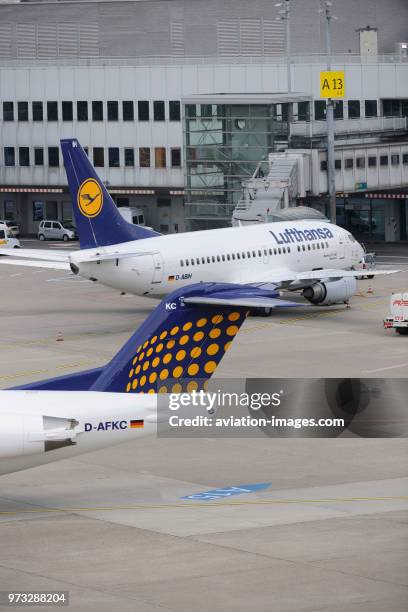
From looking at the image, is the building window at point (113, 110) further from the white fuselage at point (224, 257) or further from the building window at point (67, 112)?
the white fuselage at point (224, 257)

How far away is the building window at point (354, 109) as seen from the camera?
11425 centimetres

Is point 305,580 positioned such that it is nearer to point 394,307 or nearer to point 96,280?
point 394,307

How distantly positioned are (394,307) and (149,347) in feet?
102

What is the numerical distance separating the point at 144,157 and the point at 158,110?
13.4 ft

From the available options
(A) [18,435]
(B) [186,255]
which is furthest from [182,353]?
(B) [186,255]

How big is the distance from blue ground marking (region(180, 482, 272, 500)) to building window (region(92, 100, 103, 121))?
8275 cm

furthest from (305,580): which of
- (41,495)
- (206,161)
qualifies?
(206,161)

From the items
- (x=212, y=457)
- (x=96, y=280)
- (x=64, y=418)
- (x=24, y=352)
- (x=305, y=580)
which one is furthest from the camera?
(x=96, y=280)

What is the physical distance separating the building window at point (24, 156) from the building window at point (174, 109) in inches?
564

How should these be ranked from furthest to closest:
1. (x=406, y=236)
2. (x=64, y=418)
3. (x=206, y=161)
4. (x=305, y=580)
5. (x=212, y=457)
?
(x=406, y=236) → (x=206, y=161) → (x=212, y=457) → (x=64, y=418) → (x=305, y=580)

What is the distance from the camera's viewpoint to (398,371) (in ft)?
189

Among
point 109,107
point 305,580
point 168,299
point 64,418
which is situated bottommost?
point 305,580

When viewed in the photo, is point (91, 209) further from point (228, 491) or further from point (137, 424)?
point (137, 424)

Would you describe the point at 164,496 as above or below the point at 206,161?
below
